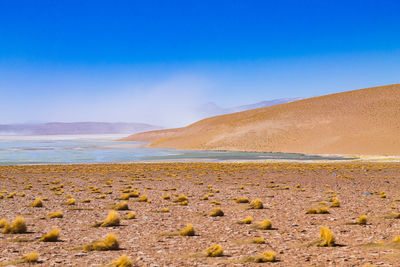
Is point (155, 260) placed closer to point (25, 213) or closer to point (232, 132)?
→ point (25, 213)

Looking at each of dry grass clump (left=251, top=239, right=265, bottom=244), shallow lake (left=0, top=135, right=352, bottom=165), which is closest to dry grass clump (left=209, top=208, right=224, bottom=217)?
dry grass clump (left=251, top=239, right=265, bottom=244)

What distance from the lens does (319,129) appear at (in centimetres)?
8612

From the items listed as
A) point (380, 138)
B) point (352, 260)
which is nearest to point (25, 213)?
point (352, 260)

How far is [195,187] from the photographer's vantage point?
20.5m

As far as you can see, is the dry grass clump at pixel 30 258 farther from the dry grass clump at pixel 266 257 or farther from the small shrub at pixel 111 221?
the dry grass clump at pixel 266 257

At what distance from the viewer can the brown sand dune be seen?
7362 centimetres

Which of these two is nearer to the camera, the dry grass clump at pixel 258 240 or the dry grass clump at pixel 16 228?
the dry grass clump at pixel 258 240

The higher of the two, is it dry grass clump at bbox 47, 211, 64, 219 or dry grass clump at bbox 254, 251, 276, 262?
dry grass clump at bbox 47, 211, 64, 219

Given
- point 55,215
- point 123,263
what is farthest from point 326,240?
point 55,215

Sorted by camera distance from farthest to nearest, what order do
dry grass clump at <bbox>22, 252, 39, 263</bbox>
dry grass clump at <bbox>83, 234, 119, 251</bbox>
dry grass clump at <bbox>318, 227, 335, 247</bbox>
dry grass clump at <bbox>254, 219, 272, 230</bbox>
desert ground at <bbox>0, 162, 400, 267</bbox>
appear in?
1. dry grass clump at <bbox>254, 219, 272, 230</bbox>
2. dry grass clump at <bbox>318, 227, 335, 247</bbox>
3. dry grass clump at <bbox>83, 234, 119, 251</bbox>
4. desert ground at <bbox>0, 162, 400, 267</bbox>
5. dry grass clump at <bbox>22, 252, 39, 263</bbox>

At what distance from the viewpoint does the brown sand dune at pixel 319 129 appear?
73.6 metres

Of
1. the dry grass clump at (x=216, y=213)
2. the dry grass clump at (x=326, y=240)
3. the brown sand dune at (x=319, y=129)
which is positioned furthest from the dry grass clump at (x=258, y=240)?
the brown sand dune at (x=319, y=129)

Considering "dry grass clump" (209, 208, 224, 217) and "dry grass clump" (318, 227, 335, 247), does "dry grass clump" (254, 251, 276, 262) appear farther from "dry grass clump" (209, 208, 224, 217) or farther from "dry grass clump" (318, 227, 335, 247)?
"dry grass clump" (209, 208, 224, 217)

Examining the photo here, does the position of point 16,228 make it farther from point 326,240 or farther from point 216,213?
point 326,240
